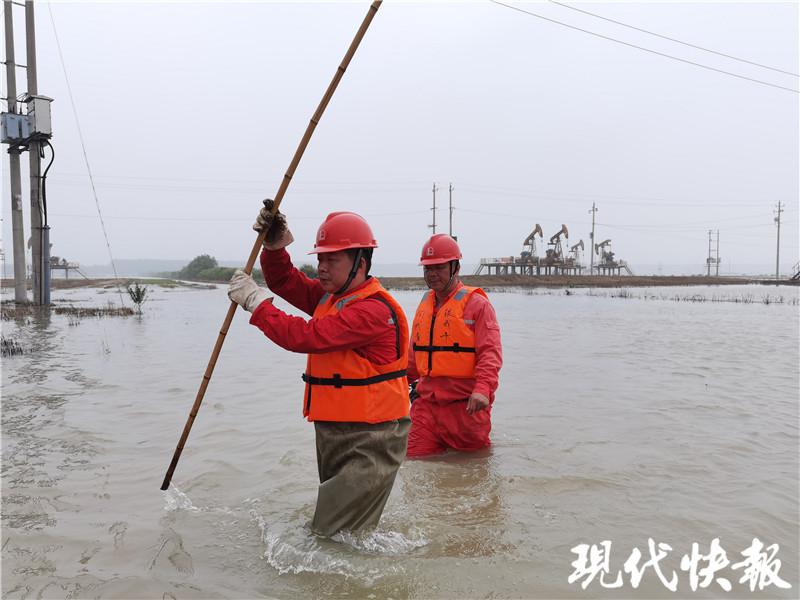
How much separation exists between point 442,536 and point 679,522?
1889 mm

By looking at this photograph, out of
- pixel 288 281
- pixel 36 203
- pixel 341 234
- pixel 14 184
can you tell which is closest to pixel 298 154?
pixel 341 234

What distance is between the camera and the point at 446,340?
556 centimetres

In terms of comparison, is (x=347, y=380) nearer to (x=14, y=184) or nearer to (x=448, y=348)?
(x=448, y=348)

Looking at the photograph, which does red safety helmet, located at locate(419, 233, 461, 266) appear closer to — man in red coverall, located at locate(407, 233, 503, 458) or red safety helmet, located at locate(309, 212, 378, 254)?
man in red coverall, located at locate(407, 233, 503, 458)

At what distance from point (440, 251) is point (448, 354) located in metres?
1.01

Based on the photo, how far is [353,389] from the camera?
3422mm

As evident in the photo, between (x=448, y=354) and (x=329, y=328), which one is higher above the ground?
(x=329, y=328)

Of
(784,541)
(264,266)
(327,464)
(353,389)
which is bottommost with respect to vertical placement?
(784,541)

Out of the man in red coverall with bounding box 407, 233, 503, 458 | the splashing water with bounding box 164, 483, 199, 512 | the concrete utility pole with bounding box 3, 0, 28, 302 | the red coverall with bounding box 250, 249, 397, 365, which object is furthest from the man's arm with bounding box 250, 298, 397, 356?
the concrete utility pole with bounding box 3, 0, 28, 302

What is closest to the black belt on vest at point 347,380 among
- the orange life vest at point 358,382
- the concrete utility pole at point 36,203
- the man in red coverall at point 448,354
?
the orange life vest at point 358,382

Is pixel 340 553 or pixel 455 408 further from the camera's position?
pixel 455 408

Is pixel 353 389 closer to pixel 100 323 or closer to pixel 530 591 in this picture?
pixel 530 591

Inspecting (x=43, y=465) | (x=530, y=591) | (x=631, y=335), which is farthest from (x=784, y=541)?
(x=631, y=335)

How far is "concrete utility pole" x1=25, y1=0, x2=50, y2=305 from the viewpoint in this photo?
62.2 feet
